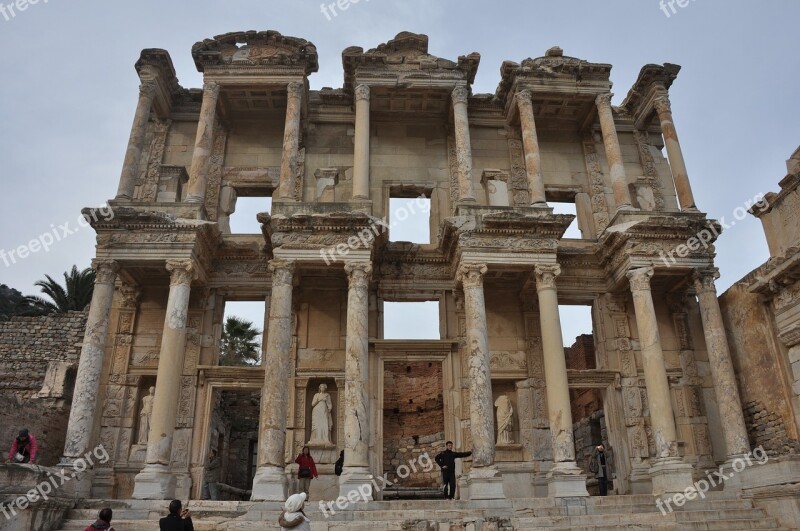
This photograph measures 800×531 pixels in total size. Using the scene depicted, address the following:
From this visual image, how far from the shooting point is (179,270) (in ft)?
48.1

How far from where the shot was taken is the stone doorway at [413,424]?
22.1 meters

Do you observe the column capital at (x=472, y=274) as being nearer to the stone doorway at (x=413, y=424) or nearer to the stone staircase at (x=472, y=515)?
the stone staircase at (x=472, y=515)

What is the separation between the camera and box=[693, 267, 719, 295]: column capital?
15305 millimetres

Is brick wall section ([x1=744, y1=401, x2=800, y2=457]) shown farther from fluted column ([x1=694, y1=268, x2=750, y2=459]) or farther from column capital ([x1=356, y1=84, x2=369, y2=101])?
column capital ([x1=356, y1=84, x2=369, y2=101])

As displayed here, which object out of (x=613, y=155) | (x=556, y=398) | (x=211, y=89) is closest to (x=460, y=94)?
(x=613, y=155)

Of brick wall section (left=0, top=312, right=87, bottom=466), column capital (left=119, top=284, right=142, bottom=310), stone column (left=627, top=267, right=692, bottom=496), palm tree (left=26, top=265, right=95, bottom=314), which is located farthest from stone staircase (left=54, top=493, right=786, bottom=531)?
palm tree (left=26, top=265, right=95, bottom=314)

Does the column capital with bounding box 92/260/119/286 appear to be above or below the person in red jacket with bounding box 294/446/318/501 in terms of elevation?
above

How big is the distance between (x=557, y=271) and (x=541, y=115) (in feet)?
20.4

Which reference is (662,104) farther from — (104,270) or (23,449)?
(23,449)

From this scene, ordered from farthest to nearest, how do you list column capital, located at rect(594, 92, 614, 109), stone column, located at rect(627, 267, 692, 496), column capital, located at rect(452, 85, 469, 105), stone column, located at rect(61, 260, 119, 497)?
column capital, located at rect(594, 92, 614, 109), column capital, located at rect(452, 85, 469, 105), stone column, located at rect(61, 260, 119, 497), stone column, located at rect(627, 267, 692, 496)

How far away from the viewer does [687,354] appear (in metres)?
16.5

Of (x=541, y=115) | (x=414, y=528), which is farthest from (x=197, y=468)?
(x=541, y=115)

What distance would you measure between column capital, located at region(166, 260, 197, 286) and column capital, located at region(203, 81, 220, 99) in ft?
17.1

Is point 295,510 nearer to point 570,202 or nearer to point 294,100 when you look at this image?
point 294,100
